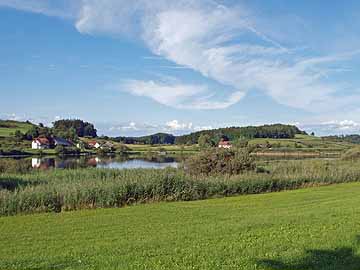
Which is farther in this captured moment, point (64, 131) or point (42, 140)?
point (64, 131)

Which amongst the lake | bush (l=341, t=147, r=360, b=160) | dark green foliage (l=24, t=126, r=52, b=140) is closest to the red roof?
dark green foliage (l=24, t=126, r=52, b=140)

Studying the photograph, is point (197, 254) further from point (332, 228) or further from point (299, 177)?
point (299, 177)

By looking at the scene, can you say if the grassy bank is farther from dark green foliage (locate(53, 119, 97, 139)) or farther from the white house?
dark green foliage (locate(53, 119, 97, 139))

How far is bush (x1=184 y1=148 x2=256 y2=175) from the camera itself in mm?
29906

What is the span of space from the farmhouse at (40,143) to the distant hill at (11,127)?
396 inches

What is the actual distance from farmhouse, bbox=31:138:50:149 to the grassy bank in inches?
1710

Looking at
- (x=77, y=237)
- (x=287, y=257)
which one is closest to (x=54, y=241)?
(x=77, y=237)

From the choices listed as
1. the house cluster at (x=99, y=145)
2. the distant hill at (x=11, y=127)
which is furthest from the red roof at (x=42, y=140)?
the house cluster at (x=99, y=145)

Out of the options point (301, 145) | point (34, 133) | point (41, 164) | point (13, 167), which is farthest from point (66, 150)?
point (301, 145)

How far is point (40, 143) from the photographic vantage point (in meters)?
67.4

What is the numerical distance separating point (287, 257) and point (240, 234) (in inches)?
78.2

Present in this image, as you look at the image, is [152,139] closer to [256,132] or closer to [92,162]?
[256,132]

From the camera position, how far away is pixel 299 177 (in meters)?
26.6

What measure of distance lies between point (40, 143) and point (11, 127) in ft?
75.7
